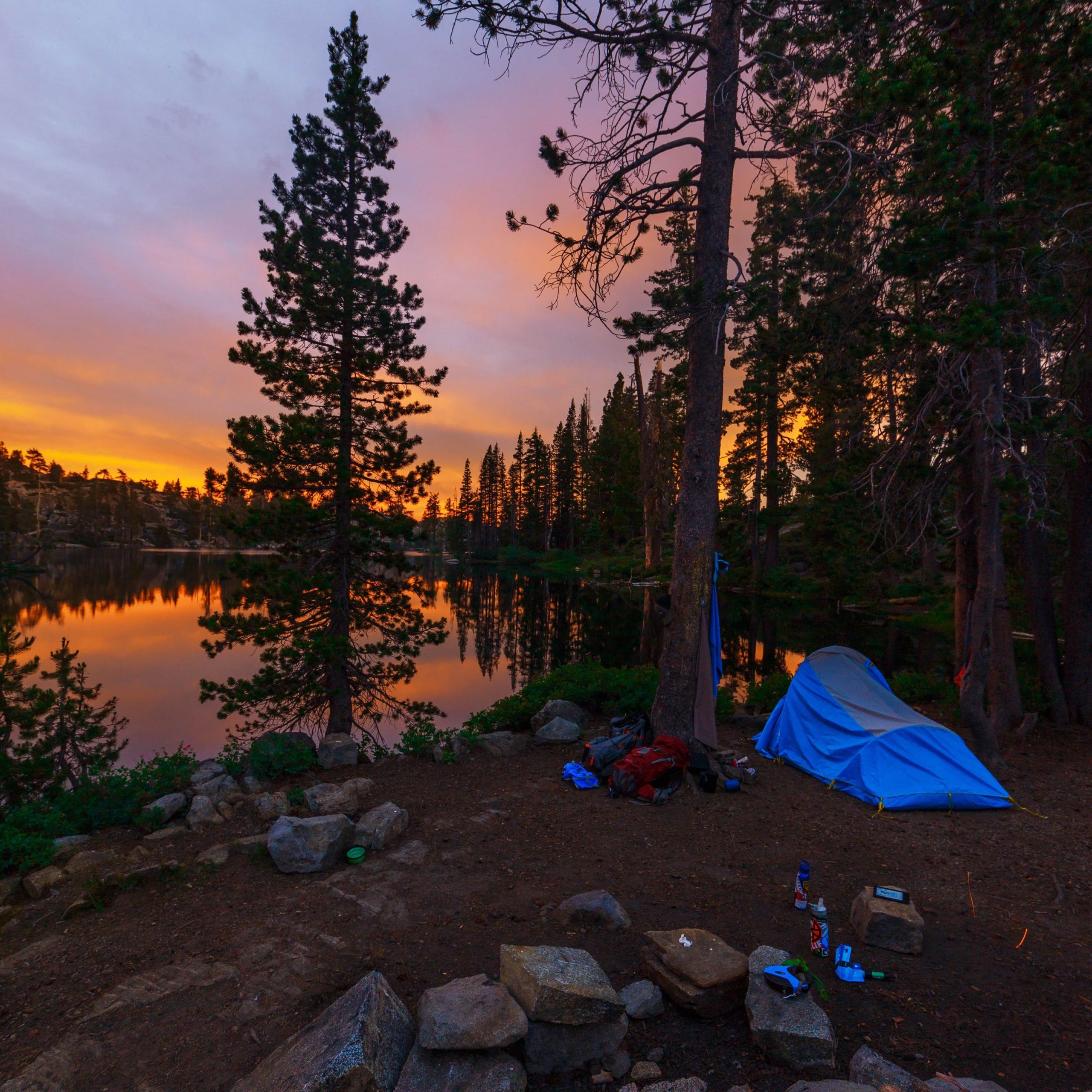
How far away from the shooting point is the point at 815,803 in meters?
6.84

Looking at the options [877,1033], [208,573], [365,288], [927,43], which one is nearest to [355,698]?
[365,288]

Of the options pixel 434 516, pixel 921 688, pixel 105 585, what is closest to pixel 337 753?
pixel 921 688

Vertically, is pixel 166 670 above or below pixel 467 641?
below

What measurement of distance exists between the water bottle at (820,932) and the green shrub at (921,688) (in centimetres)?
934

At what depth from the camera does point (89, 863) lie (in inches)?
203

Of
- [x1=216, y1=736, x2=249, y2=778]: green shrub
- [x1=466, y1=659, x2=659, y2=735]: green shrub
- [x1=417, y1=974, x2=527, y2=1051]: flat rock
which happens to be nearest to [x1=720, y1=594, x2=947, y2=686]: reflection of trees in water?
[x1=466, y1=659, x2=659, y2=735]: green shrub

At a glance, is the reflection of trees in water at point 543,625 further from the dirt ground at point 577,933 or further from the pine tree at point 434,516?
the pine tree at point 434,516

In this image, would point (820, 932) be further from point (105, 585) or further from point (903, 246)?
point (105, 585)

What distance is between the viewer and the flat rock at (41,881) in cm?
479

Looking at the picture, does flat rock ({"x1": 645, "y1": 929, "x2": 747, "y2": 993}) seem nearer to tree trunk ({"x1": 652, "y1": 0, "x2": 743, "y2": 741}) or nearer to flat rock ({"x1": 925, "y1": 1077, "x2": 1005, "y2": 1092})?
flat rock ({"x1": 925, "y1": 1077, "x2": 1005, "y2": 1092})

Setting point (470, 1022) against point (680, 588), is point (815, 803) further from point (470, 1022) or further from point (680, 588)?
point (470, 1022)

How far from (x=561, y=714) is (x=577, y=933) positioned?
16.8 ft

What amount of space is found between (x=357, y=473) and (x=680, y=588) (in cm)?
671

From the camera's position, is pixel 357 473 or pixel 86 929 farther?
pixel 357 473
